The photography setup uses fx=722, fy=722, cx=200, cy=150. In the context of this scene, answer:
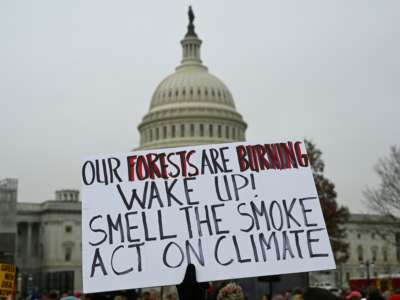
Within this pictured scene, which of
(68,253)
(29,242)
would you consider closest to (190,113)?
(68,253)

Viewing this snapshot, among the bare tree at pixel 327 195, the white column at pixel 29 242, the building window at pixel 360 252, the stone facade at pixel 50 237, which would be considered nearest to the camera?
the bare tree at pixel 327 195

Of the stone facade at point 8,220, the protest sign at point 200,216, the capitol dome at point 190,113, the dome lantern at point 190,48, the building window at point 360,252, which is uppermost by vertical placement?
the dome lantern at point 190,48

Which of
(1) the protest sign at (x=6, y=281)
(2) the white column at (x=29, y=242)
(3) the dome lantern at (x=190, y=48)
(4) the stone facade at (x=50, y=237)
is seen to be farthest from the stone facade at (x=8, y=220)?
(3) the dome lantern at (x=190, y=48)

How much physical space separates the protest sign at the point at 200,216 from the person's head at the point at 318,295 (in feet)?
6.58

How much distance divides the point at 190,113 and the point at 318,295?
10248 centimetres

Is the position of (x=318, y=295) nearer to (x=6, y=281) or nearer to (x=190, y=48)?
(x=6, y=281)

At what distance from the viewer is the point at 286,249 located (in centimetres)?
706

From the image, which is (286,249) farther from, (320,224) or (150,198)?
(150,198)

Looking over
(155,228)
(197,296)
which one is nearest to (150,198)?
(155,228)

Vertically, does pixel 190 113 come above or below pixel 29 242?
above

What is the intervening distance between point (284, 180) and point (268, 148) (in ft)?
1.31

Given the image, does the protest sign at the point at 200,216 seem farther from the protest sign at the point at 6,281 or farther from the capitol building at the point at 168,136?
the capitol building at the point at 168,136

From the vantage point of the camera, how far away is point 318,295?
15.6 feet

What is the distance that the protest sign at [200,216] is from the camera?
6953 millimetres
